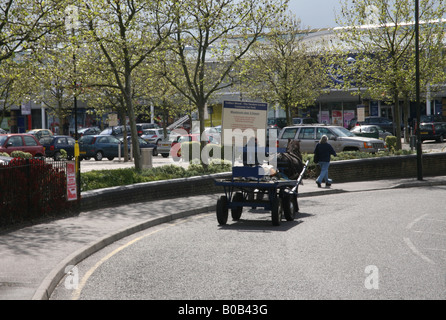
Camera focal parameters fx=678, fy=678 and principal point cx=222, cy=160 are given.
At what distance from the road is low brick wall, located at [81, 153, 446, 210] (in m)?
2.35

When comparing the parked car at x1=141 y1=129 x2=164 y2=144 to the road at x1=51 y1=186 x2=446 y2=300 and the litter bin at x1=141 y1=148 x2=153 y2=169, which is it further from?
the road at x1=51 y1=186 x2=446 y2=300

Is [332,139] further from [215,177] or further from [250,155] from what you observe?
[250,155]

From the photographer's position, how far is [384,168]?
27328 mm

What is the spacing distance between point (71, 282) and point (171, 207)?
790 cm

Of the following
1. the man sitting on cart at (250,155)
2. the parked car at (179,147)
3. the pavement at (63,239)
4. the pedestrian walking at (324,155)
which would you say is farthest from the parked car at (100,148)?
the man sitting on cart at (250,155)

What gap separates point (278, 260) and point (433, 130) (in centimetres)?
3781

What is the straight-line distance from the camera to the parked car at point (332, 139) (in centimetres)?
3078

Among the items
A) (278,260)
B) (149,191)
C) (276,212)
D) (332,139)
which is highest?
(332,139)

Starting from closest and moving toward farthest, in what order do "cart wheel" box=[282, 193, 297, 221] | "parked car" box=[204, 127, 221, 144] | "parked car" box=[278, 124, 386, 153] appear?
"cart wheel" box=[282, 193, 297, 221] → "parked car" box=[278, 124, 386, 153] → "parked car" box=[204, 127, 221, 144]

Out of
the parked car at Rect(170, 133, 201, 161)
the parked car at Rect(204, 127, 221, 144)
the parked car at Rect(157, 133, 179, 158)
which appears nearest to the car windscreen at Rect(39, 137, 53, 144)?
→ the parked car at Rect(157, 133, 179, 158)

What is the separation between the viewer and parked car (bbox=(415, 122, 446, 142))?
149 ft

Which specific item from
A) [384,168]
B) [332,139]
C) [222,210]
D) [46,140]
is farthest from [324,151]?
[46,140]
